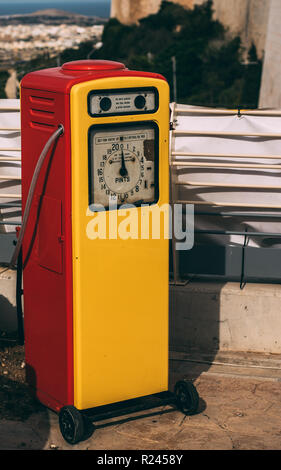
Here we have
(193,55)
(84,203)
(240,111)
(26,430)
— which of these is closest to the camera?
(84,203)

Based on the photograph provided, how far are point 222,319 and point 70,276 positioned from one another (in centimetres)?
190

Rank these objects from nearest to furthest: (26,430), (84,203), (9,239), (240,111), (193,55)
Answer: (84,203), (26,430), (240,111), (9,239), (193,55)

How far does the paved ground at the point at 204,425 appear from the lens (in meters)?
5.44

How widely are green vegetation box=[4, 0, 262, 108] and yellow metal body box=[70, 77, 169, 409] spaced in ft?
149

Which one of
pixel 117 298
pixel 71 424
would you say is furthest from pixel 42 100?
pixel 71 424

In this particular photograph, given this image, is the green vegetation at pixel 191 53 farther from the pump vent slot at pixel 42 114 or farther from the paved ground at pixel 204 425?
the pump vent slot at pixel 42 114

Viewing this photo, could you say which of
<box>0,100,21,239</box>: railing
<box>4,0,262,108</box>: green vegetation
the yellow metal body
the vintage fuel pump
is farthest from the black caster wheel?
<box>4,0,262,108</box>: green vegetation

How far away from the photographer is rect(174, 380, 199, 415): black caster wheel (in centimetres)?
576

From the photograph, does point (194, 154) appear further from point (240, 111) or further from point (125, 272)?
point (125, 272)

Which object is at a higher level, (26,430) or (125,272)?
(125,272)

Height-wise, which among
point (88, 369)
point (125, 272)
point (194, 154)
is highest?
point (194, 154)

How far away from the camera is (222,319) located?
679 cm
